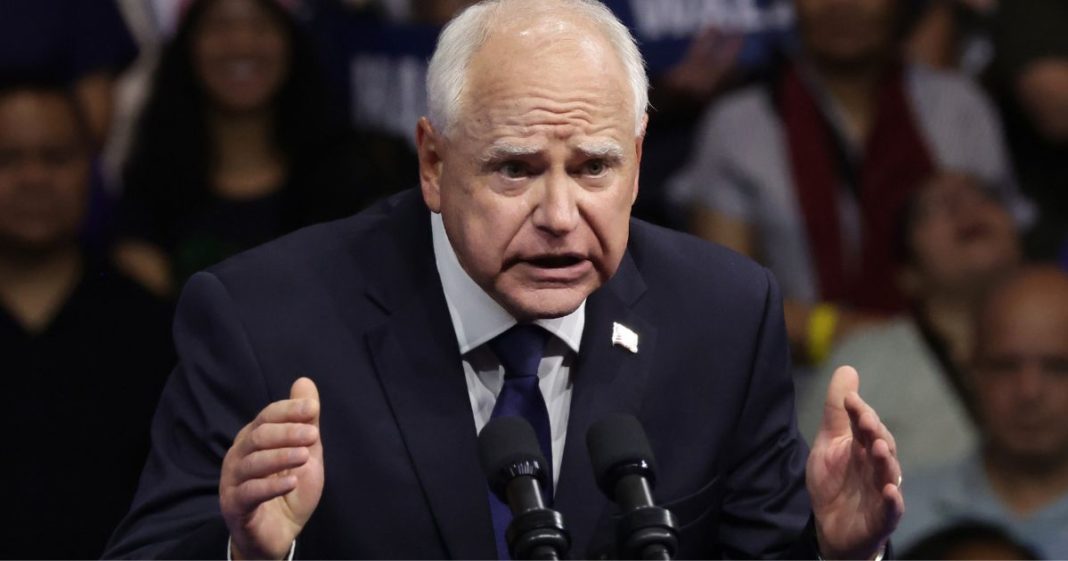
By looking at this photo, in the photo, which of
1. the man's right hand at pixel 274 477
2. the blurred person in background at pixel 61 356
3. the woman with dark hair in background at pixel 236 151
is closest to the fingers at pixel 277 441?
the man's right hand at pixel 274 477

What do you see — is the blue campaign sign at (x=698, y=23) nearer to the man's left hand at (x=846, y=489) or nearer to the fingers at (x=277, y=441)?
the man's left hand at (x=846, y=489)

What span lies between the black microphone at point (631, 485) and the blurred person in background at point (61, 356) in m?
1.86

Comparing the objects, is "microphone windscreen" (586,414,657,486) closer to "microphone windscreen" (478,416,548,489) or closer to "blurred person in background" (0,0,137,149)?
"microphone windscreen" (478,416,548,489)

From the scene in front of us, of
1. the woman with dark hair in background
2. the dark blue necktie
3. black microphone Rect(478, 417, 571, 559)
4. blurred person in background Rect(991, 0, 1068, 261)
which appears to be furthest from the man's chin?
blurred person in background Rect(991, 0, 1068, 261)

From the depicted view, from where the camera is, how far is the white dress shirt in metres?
2.22

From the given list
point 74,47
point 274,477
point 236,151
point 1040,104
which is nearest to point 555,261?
point 274,477

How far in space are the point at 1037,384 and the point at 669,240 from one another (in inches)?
63.9

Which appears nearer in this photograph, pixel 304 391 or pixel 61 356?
pixel 304 391

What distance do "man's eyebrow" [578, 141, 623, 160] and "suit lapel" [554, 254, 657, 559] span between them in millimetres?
274

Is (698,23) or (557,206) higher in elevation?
(557,206)

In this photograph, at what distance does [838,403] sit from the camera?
201 centimetres

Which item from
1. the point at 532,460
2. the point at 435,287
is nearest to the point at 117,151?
the point at 435,287

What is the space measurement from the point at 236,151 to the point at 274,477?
2.12 metres

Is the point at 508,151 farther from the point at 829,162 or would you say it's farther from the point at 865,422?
the point at 829,162
